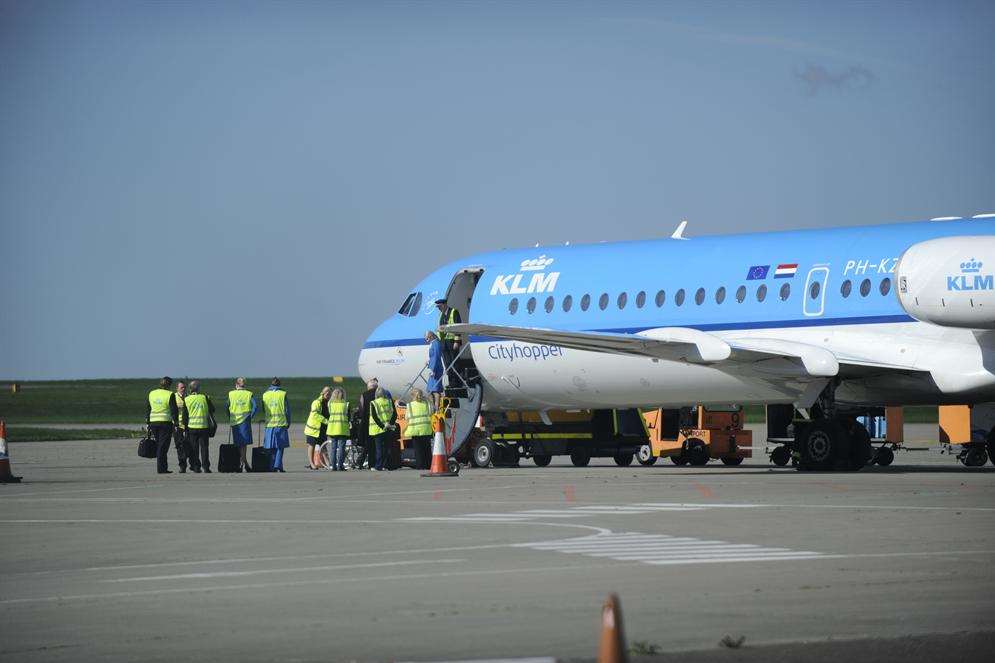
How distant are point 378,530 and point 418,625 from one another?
7.07 metres

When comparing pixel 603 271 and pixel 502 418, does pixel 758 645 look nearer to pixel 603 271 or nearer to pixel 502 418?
pixel 603 271

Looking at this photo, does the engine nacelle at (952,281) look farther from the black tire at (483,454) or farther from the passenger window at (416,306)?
the passenger window at (416,306)

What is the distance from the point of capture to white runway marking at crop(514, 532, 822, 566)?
551 inches

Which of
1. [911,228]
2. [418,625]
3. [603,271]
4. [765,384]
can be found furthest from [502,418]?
[418,625]

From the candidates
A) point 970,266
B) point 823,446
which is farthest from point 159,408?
point 970,266

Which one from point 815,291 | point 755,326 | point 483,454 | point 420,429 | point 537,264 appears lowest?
point 483,454

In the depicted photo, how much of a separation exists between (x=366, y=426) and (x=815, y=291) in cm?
1207

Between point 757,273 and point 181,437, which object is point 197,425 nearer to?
point 181,437

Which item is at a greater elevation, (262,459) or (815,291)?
(815,291)

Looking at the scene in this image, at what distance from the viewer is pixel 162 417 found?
3391 centimetres

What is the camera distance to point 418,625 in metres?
10.5

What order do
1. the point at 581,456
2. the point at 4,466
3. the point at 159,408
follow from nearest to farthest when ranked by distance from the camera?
1. the point at 4,466
2. the point at 159,408
3. the point at 581,456

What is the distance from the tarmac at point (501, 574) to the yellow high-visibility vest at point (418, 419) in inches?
361

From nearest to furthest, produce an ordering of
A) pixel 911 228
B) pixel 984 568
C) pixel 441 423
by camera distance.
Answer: pixel 984 568
pixel 911 228
pixel 441 423
